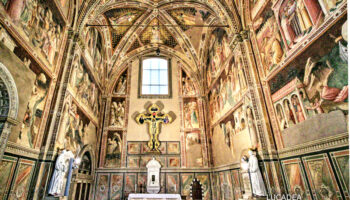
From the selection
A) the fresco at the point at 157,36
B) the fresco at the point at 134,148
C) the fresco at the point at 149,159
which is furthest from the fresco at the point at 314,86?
the fresco at the point at 157,36

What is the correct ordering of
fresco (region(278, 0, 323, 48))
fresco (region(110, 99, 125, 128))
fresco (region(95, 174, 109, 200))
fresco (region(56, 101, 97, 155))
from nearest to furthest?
1. fresco (region(278, 0, 323, 48))
2. fresco (region(56, 101, 97, 155))
3. fresco (region(95, 174, 109, 200))
4. fresco (region(110, 99, 125, 128))

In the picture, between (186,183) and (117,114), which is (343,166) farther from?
(117,114)

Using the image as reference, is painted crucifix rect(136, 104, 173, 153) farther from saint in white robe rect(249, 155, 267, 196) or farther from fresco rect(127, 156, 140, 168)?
saint in white robe rect(249, 155, 267, 196)

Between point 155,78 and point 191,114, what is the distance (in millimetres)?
3635

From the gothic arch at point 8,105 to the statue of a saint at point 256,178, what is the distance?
268 inches

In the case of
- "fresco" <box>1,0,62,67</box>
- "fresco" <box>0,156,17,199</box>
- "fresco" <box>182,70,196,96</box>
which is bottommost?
"fresco" <box>0,156,17,199</box>

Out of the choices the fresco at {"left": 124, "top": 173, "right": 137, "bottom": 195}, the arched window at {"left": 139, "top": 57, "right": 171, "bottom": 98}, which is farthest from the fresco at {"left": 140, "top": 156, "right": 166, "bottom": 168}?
the arched window at {"left": 139, "top": 57, "right": 171, "bottom": 98}

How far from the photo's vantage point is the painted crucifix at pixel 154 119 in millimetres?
12305

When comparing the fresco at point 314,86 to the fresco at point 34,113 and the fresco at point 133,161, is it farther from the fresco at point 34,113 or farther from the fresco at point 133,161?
the fresco at point 133,161

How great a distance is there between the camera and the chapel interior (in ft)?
16.1

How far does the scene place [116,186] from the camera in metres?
11.0

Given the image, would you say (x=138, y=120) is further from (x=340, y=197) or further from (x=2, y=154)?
(x=340, y=197)

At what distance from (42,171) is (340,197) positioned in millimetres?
7782

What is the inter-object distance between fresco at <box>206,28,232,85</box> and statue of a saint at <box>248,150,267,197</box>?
207 inches
